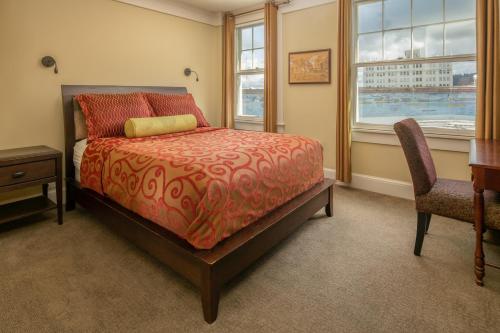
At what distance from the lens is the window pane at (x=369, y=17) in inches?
132

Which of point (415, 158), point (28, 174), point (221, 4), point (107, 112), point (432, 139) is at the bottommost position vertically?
point (28, 174)

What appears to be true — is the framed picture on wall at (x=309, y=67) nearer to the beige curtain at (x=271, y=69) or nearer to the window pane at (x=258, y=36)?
the beige curtain at (x=271, y=69)

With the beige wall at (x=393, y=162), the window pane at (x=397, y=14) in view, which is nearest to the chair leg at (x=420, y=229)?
the beige wall at (x=393, y=162)

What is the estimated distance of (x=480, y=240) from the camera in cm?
174

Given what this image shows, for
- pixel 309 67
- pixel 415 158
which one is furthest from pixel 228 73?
pixel 415 158

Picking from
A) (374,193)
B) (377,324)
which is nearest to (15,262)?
(377,324)

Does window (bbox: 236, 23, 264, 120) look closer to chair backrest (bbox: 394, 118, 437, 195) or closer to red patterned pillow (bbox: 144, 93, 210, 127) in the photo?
red patterned pillow (bbox: 144, 93, 210, 127)

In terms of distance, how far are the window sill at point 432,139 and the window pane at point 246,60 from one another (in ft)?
6.22

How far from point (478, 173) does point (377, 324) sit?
954mm

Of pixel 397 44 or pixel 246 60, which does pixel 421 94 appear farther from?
pixel 246 60

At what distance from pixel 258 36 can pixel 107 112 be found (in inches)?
97.8

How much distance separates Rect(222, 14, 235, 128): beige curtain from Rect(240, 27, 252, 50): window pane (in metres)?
0.21

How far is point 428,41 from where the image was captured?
9.97 feet

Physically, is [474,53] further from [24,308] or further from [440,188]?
[24,308]
